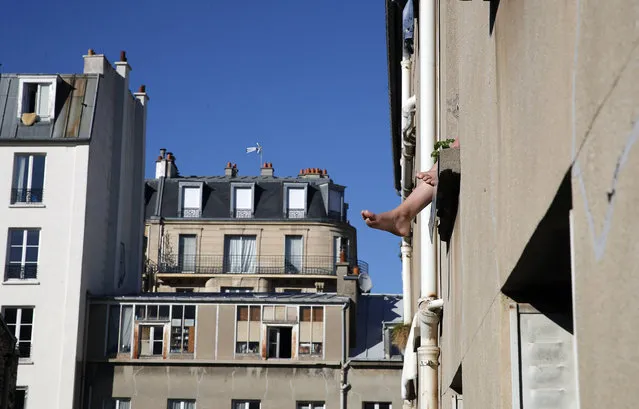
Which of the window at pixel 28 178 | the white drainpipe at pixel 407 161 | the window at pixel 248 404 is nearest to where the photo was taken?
the white drainpipe at pixel 407 161

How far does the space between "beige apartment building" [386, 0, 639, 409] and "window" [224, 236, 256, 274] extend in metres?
53.5

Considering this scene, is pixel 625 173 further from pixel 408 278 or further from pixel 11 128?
pixel 11 128

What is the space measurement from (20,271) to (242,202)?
2288 cm

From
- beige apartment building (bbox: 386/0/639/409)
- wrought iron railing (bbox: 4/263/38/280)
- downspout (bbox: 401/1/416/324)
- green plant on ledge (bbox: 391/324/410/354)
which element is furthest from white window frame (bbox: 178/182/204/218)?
beige apartment building (bbox: 386/0/639/409)

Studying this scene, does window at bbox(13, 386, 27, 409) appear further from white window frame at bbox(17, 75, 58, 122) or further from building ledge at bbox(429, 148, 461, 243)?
building ledge at bbox(429, 148, 461, 243)

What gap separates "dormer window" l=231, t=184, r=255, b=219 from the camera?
64.2 metres

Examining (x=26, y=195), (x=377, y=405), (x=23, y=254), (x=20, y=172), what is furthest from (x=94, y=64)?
(x=377, y=405)

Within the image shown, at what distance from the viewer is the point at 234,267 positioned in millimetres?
63031

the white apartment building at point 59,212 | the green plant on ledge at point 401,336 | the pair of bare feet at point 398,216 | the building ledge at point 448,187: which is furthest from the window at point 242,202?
the building ledge at point 448,187

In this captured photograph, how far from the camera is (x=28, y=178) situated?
44375mm

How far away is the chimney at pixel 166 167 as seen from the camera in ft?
221

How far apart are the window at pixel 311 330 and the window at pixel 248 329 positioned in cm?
166

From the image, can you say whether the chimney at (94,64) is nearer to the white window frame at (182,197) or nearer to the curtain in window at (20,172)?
the curtain in window at (20,172)

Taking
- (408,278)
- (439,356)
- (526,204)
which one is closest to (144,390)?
(408,278)
